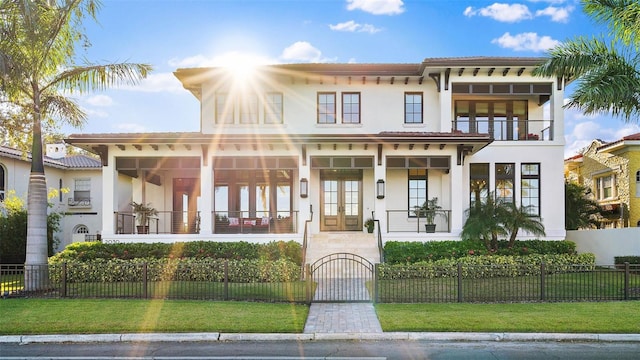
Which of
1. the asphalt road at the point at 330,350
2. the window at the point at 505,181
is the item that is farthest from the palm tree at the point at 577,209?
the asphalt road at the point at 330,350

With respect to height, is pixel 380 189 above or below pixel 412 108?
below

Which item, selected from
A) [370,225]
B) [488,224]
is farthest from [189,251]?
[488,224]

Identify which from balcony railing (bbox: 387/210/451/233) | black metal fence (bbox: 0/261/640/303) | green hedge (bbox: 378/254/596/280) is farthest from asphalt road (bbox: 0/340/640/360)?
balcony railing (bbox: 387/210/451/233)

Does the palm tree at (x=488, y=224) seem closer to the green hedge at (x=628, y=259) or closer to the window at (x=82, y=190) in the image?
the green hedge at (x=628, y=259)

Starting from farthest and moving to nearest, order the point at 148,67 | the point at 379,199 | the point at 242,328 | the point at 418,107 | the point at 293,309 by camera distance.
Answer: the point at 418,107 → the point at 379,199 → the point at 148,67 → the point at 293,309 → the point at 242,328

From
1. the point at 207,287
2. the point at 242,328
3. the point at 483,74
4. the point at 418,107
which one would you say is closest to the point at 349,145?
the point at 418,107

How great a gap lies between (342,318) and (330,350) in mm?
2273

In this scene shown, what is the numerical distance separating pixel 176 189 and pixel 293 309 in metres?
13.5

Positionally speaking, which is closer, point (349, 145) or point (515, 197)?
point (349, 145)

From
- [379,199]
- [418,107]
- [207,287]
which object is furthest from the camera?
[418,107]

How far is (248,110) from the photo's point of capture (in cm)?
2252

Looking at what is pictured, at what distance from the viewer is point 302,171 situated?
19672mm

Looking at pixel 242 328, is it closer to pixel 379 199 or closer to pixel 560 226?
pixel 379 199

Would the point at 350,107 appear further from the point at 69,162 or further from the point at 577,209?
the point at 69,162
